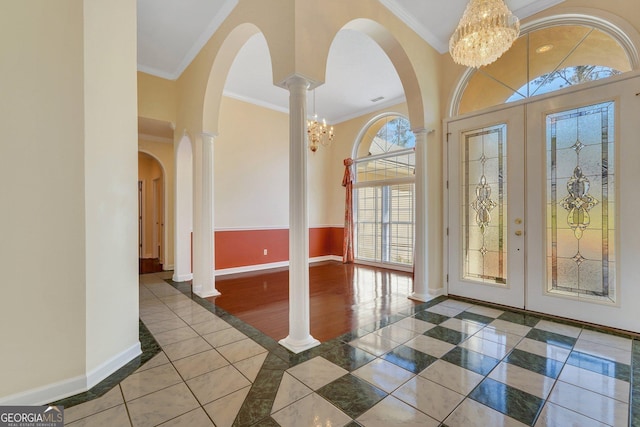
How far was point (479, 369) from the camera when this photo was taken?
2.07 m

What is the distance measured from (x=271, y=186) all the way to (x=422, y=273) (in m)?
3.61

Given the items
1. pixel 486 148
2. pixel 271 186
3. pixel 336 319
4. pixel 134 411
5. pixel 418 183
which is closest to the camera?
pixel 134 411

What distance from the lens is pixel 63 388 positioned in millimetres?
1764

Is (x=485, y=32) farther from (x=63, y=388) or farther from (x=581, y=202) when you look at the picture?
(x=63, y=388)

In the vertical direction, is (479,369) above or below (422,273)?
below

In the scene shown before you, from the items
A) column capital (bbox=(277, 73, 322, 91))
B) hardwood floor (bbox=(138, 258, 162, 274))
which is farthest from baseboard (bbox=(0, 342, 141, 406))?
hardwood floor (bbox=(138, 258, 162, 274))

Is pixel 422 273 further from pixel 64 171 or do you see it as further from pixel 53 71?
pixel 53 71

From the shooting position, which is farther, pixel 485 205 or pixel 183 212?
pixel 183 212

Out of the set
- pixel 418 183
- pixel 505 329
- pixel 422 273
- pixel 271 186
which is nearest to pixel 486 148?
pixel 418 183

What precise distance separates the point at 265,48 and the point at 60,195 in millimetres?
3124

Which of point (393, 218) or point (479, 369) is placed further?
point (393, 218)

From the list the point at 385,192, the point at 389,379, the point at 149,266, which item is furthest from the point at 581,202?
the point at 149,266

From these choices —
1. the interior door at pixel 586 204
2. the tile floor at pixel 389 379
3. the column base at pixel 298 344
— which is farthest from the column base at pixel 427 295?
the column base at pixel 298 344

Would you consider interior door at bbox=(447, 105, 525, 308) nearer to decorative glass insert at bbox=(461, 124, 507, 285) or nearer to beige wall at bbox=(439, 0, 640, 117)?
decorative glass insert at bbox=(461, 124, 507, 285)
